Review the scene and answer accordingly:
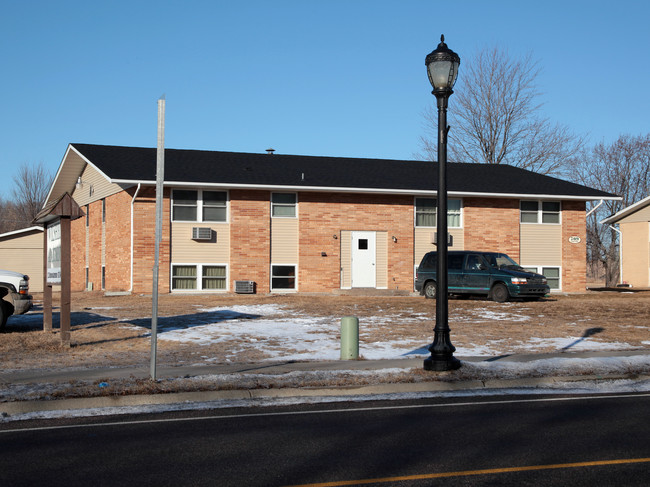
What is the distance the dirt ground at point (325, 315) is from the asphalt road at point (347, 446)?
16.4 ft

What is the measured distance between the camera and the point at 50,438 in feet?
25.1

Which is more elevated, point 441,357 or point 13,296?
point 13,296

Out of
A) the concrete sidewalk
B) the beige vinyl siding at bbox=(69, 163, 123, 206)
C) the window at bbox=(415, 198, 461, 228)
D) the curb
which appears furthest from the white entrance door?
the curb

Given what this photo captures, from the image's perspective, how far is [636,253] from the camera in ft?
127

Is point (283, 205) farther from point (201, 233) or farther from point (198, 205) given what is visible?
point (201, 233)

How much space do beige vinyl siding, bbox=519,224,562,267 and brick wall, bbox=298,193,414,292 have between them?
16.9 feet

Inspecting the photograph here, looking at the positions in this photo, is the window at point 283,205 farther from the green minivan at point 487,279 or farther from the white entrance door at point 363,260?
the green minivan at point 487,279

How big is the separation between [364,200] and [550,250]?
28.4ft

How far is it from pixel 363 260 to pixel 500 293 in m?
7.22

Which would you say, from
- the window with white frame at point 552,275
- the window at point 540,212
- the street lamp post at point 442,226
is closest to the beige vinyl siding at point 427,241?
the window at point 540,212

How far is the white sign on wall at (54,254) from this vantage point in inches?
605

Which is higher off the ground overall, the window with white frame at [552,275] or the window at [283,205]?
the window at [283,205]

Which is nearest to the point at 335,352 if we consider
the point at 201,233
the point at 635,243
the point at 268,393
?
the point at 268,393

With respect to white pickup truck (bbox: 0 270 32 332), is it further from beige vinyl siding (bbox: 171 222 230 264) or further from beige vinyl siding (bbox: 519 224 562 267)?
beige vinyl siding (bbox: 519 224 562 267)
